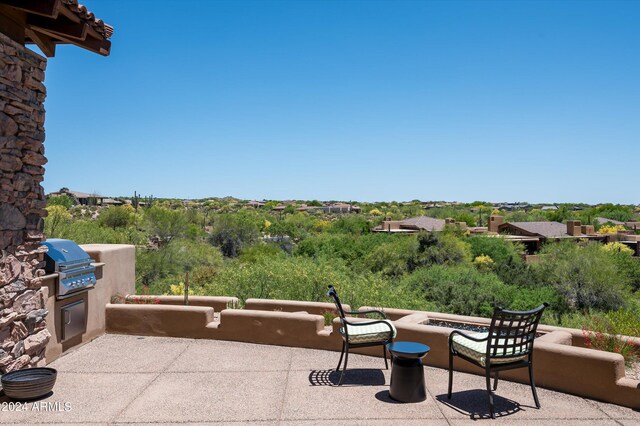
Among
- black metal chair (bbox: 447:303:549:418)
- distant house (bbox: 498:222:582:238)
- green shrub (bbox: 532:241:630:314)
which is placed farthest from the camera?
distant house (bbox: 498:222:582:238)

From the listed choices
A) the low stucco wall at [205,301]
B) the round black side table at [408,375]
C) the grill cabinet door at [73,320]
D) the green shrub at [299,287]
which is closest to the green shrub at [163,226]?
the green shrub at [299,287]

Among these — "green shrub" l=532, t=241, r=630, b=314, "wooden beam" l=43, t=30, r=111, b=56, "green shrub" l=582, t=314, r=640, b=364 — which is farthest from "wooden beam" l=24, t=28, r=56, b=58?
"green shrub" l=532, t=241, r=630, b=314

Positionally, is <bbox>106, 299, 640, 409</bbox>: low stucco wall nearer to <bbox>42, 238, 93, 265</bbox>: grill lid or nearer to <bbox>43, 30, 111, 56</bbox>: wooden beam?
<bbox>42, 238, 93, 265</bbox>: grill lid

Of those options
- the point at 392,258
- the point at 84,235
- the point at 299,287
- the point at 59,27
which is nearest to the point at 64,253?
the point at 59,27

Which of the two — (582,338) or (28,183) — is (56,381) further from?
(582,338)

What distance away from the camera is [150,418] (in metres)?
6.08

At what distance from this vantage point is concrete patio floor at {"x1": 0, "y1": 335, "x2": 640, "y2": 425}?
6070mm

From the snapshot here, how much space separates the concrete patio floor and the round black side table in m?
0.13

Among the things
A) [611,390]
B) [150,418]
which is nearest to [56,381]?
[150,418]

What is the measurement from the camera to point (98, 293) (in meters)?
9.73

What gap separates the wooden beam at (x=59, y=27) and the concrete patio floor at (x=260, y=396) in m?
4.70

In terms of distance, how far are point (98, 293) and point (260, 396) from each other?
4468mm

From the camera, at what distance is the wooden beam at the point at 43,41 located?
7461 millimetres

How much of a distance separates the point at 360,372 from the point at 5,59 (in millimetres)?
6188
